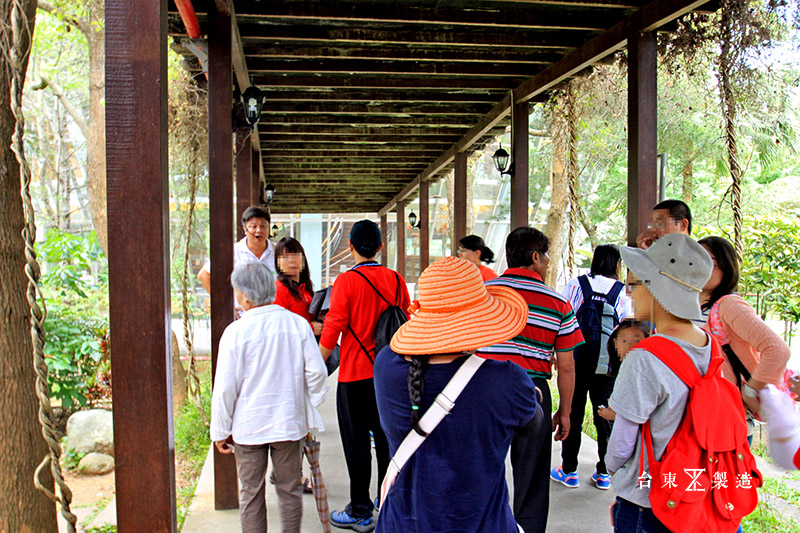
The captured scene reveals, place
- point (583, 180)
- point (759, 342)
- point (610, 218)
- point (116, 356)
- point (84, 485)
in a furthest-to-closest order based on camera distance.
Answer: point (583, 180), point (610, 218), point (84, 485), point (759, 342), point (116, 356)

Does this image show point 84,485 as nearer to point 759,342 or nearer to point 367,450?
point 367,450

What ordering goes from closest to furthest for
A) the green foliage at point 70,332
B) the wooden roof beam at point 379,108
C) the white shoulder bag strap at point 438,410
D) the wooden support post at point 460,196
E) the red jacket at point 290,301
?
the white shoulder bag strap at point 438,410, the red jacket at point 290,301, the green foliage at point 70,332, the wooden roof beam at point 379,108, the wooden support post at point 460,196

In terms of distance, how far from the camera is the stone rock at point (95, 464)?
21.7 ft

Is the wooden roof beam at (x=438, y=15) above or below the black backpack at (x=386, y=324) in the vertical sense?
above

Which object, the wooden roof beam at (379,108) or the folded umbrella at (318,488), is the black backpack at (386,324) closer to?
the folded umbrella at (318,488)

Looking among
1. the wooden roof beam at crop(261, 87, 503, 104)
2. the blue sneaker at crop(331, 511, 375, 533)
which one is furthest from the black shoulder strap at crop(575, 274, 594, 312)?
the wooden roof beam at crop(261, 87, 503, 104)

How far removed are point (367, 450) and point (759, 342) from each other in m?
2.18

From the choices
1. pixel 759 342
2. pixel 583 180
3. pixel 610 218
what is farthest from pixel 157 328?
pixel 583 180

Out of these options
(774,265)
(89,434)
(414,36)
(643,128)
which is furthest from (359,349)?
(774,265)

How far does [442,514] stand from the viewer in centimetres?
155

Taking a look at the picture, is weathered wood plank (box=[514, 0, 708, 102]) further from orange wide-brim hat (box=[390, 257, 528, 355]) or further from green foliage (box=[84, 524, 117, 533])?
green foliage (box=[84, 524, 117, 533])

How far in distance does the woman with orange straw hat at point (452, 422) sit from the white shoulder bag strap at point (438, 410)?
0.05 feet

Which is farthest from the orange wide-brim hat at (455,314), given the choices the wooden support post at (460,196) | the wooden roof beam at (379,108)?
the wooden support post at (460,196)

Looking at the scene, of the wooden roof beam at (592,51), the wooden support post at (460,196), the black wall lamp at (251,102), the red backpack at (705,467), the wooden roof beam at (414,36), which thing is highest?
the wooden roof beam at (414,36)
